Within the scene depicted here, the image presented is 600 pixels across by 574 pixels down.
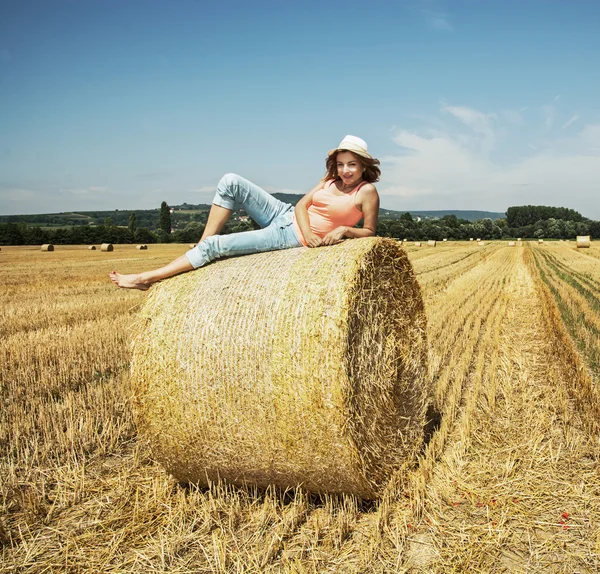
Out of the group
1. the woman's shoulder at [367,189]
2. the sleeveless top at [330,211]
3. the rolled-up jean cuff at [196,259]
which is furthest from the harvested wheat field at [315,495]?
the woman's shoulder at [367,189]

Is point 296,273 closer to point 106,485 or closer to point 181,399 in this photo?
point 181,399

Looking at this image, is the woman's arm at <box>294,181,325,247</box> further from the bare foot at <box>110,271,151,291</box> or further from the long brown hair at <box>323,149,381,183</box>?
the bare foot at <box>110,271,151,291</box>

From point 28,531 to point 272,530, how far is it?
4.90 feet

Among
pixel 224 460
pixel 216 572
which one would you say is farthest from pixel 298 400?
pixel 216 572

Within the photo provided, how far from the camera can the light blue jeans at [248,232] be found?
14.1 feet

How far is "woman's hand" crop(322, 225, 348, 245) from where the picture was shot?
419 centimetres

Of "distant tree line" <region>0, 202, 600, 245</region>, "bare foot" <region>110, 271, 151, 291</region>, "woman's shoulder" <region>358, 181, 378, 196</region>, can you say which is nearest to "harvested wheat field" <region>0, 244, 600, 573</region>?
"bare foot" <region>110, 271, 151, 291</region>

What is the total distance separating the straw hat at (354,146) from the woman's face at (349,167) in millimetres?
46

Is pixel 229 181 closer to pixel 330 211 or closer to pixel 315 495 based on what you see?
pixel 330 211

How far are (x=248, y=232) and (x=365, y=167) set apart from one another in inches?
42.1

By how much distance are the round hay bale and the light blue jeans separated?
0.23m

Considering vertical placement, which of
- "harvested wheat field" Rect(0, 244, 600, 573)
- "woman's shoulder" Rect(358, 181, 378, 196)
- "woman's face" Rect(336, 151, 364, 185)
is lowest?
"harvested wheat field" Rect(0, 244, 600, 573)

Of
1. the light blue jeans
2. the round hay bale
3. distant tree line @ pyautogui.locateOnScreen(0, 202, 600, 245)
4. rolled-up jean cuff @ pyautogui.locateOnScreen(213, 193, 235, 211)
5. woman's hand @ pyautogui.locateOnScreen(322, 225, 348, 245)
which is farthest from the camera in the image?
distant tree line @ pyautogui.locateOnScreen(0, 202, 600, 245)

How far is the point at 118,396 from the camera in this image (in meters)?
5.61
